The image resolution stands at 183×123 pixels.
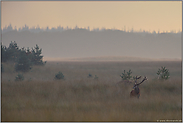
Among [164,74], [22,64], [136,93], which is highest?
[22,64]

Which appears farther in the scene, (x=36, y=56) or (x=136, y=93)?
(x=36, y=56)

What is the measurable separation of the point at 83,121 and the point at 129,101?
2.53m

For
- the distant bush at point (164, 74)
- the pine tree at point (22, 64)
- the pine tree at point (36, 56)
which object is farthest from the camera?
the pine tree at point (36, 56)

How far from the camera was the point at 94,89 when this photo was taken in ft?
29.8

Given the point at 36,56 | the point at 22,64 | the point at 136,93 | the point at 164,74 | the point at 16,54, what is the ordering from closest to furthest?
the point at 136,93
the point at 164,74
the point at 22,64
the point at 16,54
the point at 36,56

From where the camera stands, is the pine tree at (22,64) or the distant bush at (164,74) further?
the pine tree at (22,64)

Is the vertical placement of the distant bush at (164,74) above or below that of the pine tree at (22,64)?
below

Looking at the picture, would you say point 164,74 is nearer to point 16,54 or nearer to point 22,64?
point 22,64

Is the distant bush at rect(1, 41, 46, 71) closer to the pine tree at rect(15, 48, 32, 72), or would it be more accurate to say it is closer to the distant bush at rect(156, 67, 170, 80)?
the pine tree at rect(15, 48, 32, 72)

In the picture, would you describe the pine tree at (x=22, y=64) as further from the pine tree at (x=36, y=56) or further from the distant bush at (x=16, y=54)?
the pine tree at (x=36, y=56)

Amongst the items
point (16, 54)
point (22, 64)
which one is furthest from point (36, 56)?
point (22, 64)

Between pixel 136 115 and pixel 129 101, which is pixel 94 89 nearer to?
pixel 129 101

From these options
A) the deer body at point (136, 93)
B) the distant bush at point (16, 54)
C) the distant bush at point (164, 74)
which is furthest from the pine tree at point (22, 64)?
the deer body at point (136, 93)

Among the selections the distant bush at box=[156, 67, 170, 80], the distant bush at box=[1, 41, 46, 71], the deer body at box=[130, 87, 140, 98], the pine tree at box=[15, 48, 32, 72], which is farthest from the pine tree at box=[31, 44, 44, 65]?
the deer body at box=[130, 87, 140, 98]
